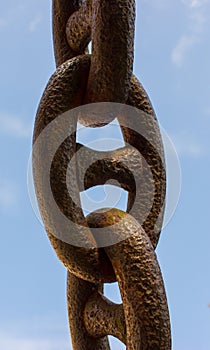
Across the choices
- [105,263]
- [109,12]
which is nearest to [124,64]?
[109,12]

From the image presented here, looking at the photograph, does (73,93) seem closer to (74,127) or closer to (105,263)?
(74,127)

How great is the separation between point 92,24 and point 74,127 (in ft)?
0.27

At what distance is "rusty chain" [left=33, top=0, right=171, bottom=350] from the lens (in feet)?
1.63

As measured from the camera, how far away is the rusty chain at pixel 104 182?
0.50 metres

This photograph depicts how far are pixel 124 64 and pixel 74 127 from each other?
0.06 metres

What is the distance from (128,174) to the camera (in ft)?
1.87

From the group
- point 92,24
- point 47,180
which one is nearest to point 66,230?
point 47,180

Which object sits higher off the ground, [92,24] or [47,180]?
[92,24]

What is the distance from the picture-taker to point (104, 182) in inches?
22.2

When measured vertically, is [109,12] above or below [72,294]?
above

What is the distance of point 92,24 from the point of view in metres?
0.52

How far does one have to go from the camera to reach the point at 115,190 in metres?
0.57

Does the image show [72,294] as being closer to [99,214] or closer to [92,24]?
[99,214]

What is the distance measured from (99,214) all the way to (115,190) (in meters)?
0.04
